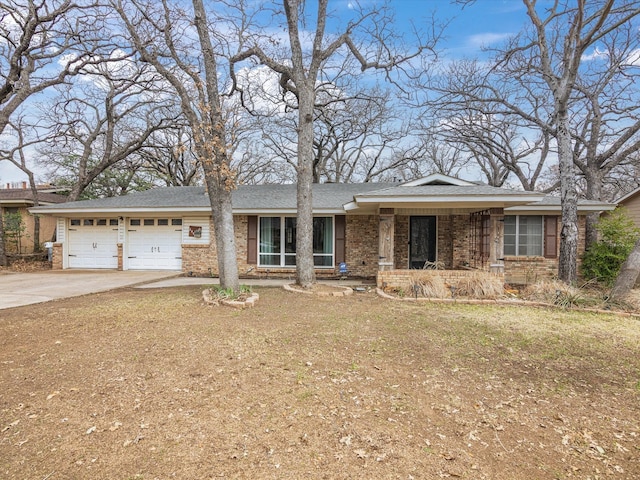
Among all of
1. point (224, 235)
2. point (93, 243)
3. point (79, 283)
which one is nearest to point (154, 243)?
point (93, 243)

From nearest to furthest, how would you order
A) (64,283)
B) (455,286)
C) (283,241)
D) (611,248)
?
(455,286) < (64,283) < (611,248) < (283,241)

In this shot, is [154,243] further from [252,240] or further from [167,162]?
[167,162]

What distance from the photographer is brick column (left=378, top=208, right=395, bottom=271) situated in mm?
9031

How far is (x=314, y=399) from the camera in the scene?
118 inches

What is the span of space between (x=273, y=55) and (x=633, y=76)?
40.4ft

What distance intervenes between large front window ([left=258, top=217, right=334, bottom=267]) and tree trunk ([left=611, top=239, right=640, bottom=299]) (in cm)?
736

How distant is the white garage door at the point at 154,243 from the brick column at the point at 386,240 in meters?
7.36

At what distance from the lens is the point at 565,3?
961 centimetres

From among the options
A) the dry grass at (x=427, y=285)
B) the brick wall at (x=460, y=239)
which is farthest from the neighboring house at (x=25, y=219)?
the brick wall at (x=460, y=239)

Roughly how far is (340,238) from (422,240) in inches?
110

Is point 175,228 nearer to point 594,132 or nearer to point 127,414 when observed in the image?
point 127,414

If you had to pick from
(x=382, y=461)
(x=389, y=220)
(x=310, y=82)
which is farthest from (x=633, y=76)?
(x=382, y=461)

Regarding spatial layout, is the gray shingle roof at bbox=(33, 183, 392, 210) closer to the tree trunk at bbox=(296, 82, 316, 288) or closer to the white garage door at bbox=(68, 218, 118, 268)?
the white garage door at bbox=(68, 218, 118, 268)

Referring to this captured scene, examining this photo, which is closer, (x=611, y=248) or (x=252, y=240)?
(x=611, y=248)
